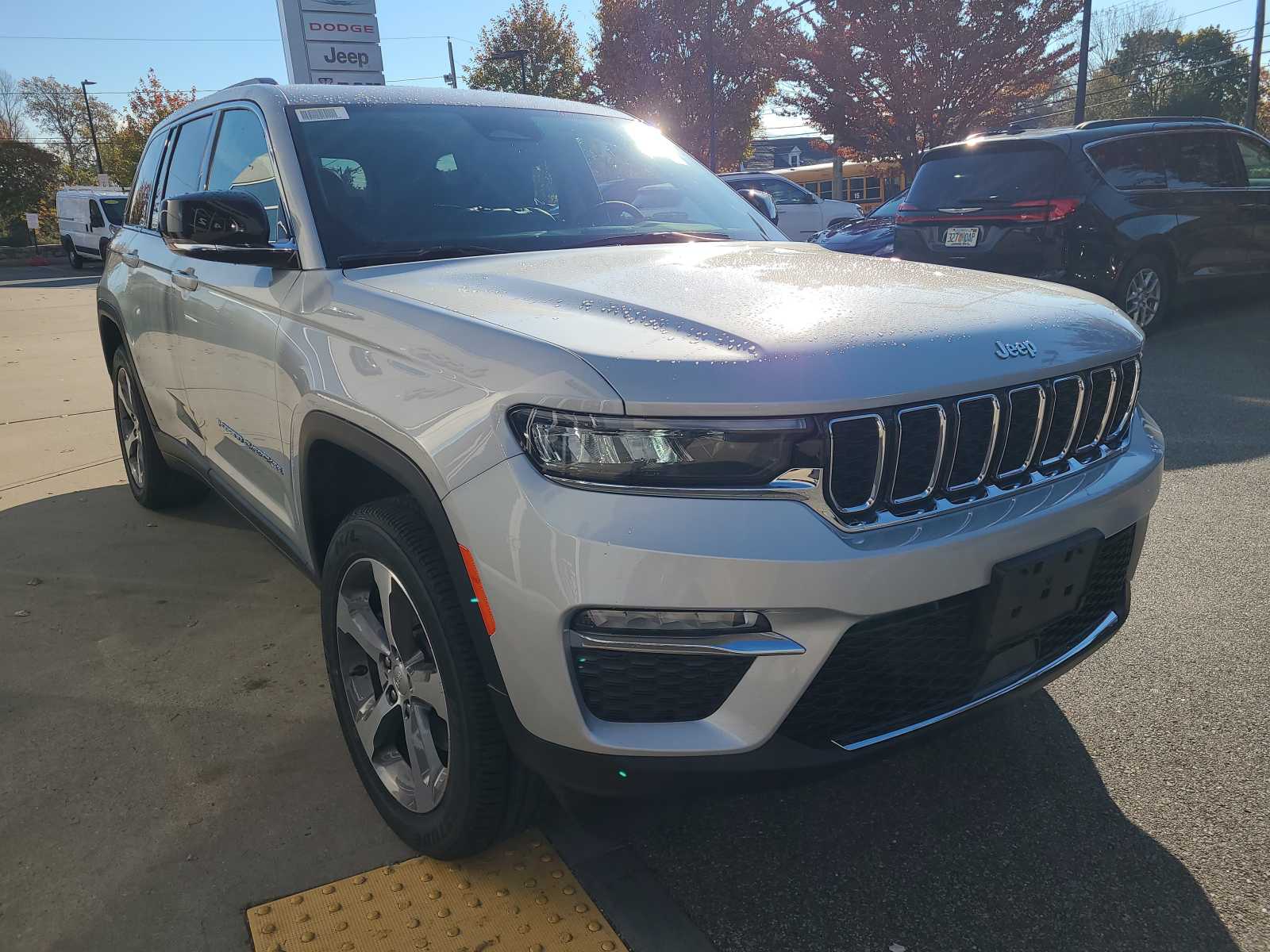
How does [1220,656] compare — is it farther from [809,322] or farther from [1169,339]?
[1169,339]

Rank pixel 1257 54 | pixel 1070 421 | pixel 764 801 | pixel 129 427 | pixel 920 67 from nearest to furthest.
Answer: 1. pixel 1070 421
2. pixel 764 801
3. pixel 129 427
4. pixel 920 67
5. pixel 1257 54

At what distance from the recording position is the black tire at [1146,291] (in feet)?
24.7

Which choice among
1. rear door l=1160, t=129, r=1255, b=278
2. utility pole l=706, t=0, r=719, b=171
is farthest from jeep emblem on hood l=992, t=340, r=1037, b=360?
utility pole l=706, t=0, r=719, b=171

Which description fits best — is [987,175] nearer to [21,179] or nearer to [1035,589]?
[1035,589]

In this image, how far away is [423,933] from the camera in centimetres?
204

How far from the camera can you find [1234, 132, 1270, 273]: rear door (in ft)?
26.9

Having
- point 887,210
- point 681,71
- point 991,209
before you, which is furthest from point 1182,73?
point 991,209

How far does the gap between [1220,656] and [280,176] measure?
3030mm

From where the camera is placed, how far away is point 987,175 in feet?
25.4

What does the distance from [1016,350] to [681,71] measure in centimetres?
3491

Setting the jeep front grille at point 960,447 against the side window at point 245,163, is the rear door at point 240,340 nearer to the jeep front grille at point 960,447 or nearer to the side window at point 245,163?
the side window at point 245,163

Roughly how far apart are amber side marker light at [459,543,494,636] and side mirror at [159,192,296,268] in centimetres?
118

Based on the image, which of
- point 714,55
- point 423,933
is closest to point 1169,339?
point 423,933

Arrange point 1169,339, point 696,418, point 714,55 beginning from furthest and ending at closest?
point 714,55 → point 1169,339 → point 696,418
